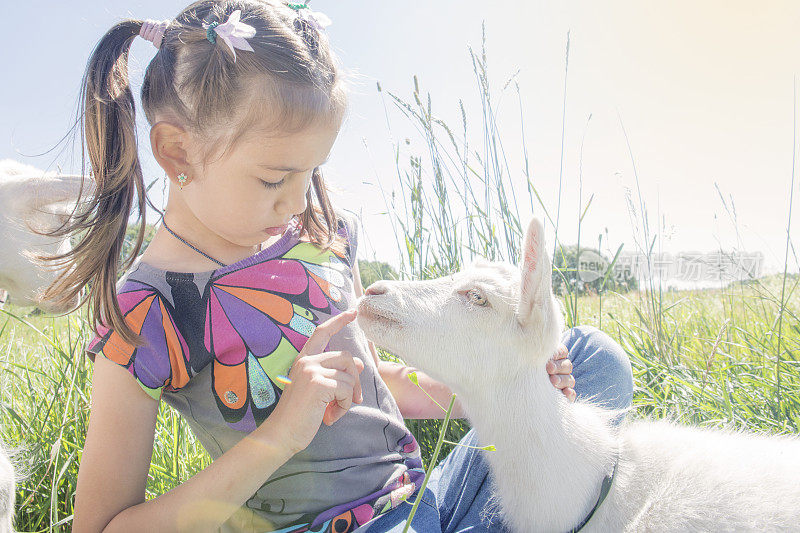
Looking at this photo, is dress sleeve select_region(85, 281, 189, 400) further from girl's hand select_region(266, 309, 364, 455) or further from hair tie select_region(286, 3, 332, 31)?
hair tie select_region(286, 3, 332, 31)

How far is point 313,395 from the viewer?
3.77 feet

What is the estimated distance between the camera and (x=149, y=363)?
126 centimetres

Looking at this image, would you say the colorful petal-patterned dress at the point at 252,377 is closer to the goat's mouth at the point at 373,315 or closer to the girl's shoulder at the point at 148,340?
the girl's shoulder at the point at 148,340

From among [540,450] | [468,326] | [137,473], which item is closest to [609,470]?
[540,450]

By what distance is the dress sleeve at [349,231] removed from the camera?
6.05 ft

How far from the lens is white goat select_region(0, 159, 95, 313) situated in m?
2.76

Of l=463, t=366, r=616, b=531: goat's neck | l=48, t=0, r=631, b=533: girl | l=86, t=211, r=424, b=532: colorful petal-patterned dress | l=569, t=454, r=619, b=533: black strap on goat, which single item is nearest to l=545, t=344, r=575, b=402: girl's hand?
l=48, t=0, r=631, b=533: girl

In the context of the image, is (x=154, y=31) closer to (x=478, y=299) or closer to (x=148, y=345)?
(x=148, y=345)

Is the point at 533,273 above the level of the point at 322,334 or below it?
above

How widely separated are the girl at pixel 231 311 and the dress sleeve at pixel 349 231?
0.27 metres

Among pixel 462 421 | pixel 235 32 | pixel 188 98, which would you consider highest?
pixel 235 32

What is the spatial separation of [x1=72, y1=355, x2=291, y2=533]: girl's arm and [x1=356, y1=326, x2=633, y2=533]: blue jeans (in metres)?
0.47

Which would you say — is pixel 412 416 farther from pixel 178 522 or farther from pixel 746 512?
pixel 746 512

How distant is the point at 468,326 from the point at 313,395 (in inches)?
18.0
